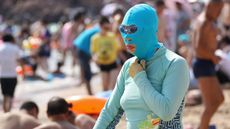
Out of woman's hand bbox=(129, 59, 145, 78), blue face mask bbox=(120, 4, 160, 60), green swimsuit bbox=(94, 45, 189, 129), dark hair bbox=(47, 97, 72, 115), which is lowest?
dark hair bbox=(47, 97, 72, 115)

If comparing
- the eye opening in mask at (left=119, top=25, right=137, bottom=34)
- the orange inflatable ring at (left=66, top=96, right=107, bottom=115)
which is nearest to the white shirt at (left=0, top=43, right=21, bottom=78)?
the orange inflatable ring at (left=66, top=96, right=107, bottom=115)

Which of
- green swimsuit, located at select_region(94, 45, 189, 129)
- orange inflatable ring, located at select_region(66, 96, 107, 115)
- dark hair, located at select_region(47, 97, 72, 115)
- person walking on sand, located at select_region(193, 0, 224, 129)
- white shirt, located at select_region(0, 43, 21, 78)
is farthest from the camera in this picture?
white shirt, located at select_region(0, 43, 21, 78)

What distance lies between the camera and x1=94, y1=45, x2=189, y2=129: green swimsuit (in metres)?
3.60

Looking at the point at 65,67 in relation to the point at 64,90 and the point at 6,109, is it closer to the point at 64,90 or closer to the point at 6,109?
the point at 64,90

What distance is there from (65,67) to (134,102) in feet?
60.1

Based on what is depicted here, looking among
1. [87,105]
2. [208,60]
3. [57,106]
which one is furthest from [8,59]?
[57,106]

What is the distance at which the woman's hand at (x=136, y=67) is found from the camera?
3.70m

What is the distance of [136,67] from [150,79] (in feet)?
0.33

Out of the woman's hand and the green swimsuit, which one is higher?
the woman's hand

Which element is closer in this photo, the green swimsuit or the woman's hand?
the green swimsuit

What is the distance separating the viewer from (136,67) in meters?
3.71

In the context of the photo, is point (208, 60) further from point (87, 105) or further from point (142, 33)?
point (142, 33)

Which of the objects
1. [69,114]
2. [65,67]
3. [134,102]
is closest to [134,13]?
[134,102]

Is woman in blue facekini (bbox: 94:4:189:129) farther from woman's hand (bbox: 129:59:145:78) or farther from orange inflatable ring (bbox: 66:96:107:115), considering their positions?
orange inflatable ring (bbox: 66:96:107:115)
